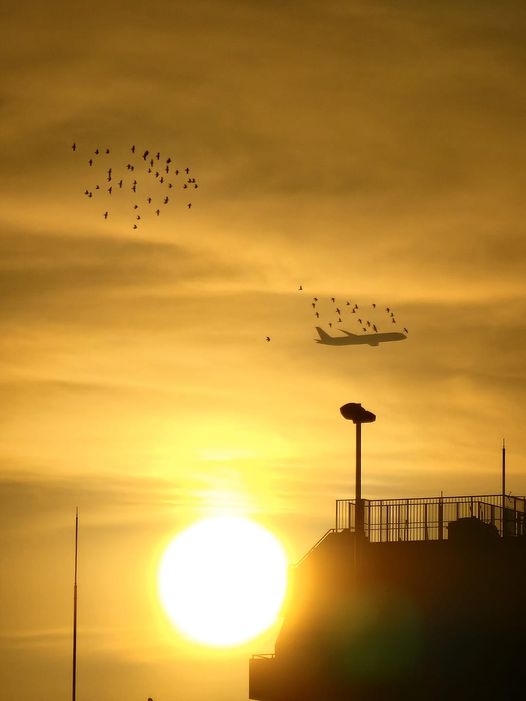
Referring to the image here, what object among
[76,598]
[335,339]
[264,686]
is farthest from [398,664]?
[335,339]

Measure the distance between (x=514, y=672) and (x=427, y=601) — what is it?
5.12 meters

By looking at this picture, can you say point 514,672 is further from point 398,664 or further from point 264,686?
point 264,686

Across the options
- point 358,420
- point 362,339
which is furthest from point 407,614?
point 362,339

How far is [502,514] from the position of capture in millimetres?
67562

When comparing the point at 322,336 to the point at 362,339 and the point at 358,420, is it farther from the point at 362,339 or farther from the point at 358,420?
the point at 358,420

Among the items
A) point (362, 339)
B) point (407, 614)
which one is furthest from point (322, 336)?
point (407, 614)

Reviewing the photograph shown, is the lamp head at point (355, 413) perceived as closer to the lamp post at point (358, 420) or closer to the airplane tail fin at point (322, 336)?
the lamp post at point (358, 420)

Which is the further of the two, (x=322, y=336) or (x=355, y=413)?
(x=322, y=336)

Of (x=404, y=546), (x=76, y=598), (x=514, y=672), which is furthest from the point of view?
(x=76, y=598)

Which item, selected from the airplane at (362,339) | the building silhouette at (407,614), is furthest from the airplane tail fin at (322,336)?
the building silhouette at (407,614)

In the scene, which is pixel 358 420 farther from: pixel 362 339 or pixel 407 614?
A: pixel 362 339

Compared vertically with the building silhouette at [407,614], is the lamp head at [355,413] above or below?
above

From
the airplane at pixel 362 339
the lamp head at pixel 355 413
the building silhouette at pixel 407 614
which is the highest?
the airplane at pixel 362 339

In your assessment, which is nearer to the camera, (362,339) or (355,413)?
(355,413)
